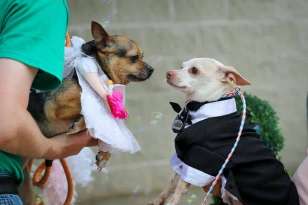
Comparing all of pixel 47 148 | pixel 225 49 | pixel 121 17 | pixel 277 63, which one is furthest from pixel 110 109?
pixel 277 63

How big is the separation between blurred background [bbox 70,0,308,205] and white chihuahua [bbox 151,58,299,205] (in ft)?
3.15

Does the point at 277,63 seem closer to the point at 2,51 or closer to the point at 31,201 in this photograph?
the point at 31,201

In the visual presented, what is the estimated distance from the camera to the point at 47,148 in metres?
1.07

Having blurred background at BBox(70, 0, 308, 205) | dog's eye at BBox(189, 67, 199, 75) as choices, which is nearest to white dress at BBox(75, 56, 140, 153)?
dog's eye at BBox(189, 67, 199, 75)

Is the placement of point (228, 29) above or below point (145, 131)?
above

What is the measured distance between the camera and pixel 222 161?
5.14ft

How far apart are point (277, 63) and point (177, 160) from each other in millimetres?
1466

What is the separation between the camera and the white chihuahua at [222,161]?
5.15ft

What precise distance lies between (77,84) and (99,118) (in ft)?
0.43

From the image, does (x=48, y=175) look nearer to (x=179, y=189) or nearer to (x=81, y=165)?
(x=81, y=165)

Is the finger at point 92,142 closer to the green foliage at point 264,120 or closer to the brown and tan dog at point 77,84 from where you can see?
the brown and tan dog at point 77,84

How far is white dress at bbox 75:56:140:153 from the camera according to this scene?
1284 mm

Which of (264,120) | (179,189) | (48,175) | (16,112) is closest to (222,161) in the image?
(179,189)

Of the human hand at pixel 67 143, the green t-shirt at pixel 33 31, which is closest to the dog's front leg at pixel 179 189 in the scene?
the human hand at pixel 67 143
